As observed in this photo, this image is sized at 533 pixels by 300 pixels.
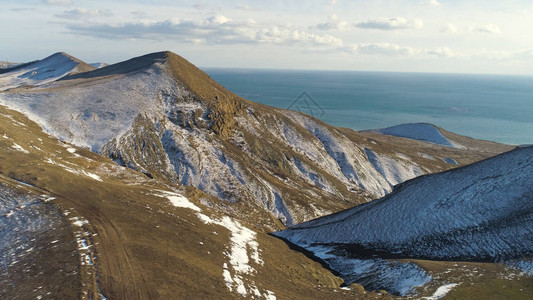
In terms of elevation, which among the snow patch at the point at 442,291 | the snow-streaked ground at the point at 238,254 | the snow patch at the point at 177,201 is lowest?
the snow patch at the point at 442,291

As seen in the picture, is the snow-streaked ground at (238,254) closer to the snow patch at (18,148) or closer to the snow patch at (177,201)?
the snow patch at (177,201)

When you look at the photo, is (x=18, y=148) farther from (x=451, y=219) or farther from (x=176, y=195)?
(x=451, y=219)

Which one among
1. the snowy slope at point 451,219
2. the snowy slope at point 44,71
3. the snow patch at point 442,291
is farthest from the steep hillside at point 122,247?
the snowy slope at point 44,71

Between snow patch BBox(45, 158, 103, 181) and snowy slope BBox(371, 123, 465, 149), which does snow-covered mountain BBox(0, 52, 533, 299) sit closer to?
snow patch BBox(45, 158, 103, 181)

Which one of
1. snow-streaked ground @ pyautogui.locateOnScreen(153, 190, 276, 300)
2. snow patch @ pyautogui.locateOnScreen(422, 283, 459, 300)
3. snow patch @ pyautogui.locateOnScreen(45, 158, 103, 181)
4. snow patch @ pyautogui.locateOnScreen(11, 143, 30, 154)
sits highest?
snow patch @ pyautogui.locateOnScreen(11, 143, 30, 154)

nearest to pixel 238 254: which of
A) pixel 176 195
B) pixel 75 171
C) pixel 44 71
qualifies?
pixel 176 195

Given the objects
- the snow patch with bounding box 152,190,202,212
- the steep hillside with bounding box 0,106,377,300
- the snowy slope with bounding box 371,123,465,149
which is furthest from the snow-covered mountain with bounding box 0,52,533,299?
the snowy slope with bounding box 371,123,465,149
